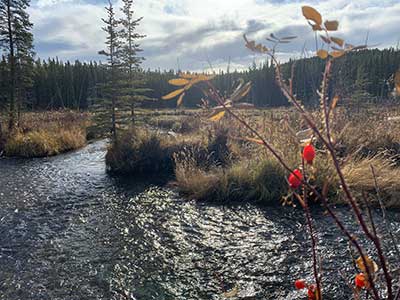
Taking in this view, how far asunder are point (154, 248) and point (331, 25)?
4.34m

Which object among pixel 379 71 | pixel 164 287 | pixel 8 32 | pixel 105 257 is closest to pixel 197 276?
pixel 164 287

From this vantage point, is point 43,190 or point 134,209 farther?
point 43,190

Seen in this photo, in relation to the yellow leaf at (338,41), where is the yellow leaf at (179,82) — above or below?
below

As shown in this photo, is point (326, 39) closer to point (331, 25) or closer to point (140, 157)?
point (331, 25)

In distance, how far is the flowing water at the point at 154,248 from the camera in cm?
353

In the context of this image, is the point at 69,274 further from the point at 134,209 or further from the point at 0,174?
the point at 0,174

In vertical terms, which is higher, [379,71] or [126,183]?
[379,71]

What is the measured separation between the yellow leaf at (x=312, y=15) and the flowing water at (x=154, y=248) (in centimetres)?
190

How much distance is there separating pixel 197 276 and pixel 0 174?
27.1 ft

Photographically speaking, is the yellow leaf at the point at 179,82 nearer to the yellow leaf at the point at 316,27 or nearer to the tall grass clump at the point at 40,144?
the yellow leaf at the point at 316,27

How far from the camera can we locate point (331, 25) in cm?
59

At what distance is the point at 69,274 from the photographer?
3857mm

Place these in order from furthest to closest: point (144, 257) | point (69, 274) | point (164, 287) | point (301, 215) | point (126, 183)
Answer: point (126, 183) → point (301, 215) → point (144, 257) → point (69, 274) → point (164, 287)

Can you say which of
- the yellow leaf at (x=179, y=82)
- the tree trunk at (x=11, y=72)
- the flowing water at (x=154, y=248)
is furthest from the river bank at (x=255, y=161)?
the tree trunk at (x=11, y=72)
